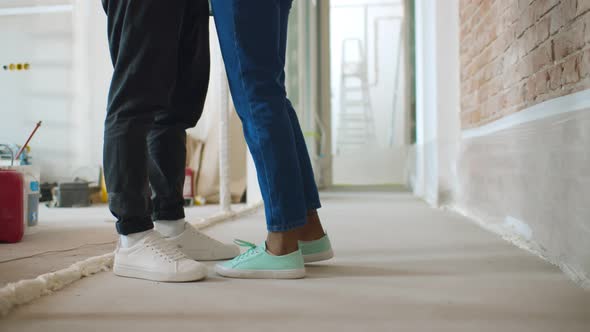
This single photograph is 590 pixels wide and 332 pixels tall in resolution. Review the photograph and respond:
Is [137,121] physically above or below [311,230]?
above

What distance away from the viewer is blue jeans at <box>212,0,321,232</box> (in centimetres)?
103

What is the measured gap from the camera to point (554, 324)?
749 mm

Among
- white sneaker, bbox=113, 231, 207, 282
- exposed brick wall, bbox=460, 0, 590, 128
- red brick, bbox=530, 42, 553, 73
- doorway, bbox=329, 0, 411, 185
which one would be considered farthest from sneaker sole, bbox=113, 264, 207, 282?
doorway, bbox=329, 0, 411, 185

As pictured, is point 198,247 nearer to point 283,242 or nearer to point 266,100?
point 283,242

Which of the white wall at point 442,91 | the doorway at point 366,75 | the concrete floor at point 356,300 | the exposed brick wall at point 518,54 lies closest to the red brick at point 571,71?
the exposed brick wall at point 518,54

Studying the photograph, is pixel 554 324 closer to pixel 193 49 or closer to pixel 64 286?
pixel 64 286

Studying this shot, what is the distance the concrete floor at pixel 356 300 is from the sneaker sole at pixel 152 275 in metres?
0.02

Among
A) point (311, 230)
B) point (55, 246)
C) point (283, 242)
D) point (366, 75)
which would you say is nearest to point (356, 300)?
point (283, 242)

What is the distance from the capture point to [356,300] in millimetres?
898

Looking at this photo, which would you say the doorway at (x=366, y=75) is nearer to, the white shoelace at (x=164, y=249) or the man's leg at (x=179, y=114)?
the man's leg at (x=179, y=114)

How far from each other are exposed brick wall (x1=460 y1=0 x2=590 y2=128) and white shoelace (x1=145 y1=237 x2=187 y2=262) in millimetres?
899

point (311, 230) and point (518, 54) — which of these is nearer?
point (311, 230)

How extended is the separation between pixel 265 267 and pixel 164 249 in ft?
0.70

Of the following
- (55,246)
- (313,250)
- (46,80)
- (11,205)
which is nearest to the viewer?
(313,250)
